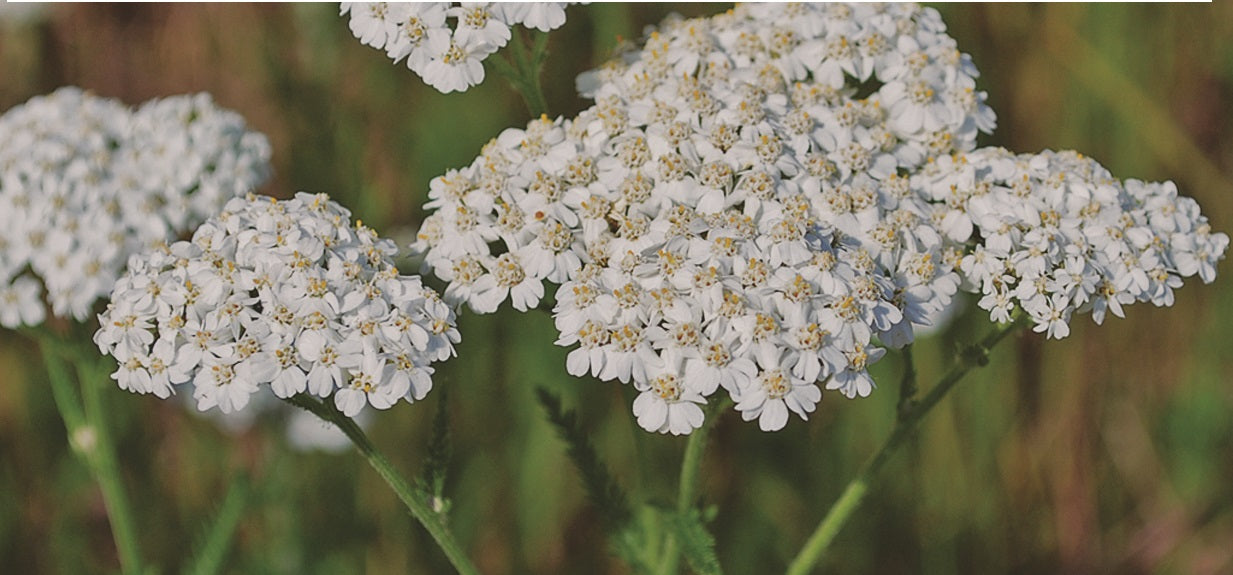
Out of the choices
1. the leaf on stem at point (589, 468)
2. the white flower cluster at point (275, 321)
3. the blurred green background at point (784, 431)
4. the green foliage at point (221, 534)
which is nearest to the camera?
the white flower cluster at point (275, 321)

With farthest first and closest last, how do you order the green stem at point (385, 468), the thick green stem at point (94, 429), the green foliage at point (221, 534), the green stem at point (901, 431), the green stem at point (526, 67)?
the thick green stem at point (94, 429)
the green foliage at point (221, 534)
the green stem at point (526, 67)
the green stem at point (901, 431)
the green stem at point (385, 468)

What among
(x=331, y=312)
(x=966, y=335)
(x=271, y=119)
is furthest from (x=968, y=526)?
(x=271, y=119)

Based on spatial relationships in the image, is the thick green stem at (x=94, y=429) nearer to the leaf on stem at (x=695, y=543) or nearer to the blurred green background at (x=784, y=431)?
the blurred green background at (x=784, y=431)

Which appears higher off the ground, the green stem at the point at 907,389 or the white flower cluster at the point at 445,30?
the white flower cluster at the point at 445,30

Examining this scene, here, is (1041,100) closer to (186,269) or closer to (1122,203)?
(1122,203)

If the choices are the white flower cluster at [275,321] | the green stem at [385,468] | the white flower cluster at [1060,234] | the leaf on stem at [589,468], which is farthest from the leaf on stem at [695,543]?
the white flower cluster at [1060,234]

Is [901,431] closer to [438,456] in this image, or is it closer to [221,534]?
[438,456]

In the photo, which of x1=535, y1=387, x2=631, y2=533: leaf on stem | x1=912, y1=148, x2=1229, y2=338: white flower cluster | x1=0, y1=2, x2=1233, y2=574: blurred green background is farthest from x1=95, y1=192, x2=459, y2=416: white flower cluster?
x1=0, y1=2, x2=1233, y2=574: blurred green background
